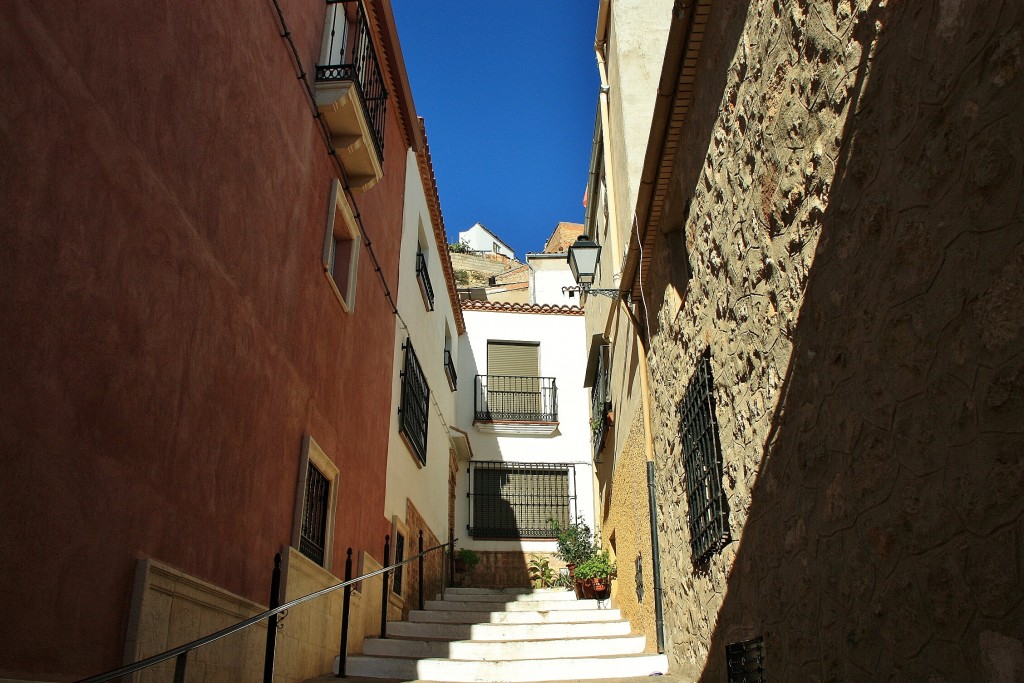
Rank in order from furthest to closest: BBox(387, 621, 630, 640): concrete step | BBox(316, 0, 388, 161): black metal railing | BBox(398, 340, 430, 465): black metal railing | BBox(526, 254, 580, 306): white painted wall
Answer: BBox(526, 254, 580, 306): white painted wall
BBox(398, 340, 430, 465): black metal railing
BBox(387, 621, 630, 640): concrete step
BBox(316, 0, 388, 161): black metal railing

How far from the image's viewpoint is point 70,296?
3.14 meters

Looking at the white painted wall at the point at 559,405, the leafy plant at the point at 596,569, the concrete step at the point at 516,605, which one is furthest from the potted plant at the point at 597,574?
the white painted wall at the point at 559,405

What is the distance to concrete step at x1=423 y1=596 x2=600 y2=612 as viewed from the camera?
29.8 feet

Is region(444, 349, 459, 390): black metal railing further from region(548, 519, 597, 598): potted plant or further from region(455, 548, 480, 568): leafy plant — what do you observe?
region(548, 519, 597, 598): potted plant

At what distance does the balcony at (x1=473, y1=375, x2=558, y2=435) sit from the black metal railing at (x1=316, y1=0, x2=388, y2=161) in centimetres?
795

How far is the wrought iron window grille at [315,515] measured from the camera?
6.14 m

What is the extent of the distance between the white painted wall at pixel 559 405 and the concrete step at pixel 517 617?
5.24m

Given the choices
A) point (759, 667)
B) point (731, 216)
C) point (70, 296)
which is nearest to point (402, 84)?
point (731, 216)

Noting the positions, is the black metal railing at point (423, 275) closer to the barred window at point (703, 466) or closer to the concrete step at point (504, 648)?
the concrete step at point (504, 648)

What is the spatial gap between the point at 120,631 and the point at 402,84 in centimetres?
748

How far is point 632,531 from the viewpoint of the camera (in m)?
8.29

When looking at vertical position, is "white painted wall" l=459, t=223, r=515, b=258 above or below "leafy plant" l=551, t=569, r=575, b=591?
above

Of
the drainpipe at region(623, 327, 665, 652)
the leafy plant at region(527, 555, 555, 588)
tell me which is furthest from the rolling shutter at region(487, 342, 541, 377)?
the drainpipe at region(623, 327, 665, 652)

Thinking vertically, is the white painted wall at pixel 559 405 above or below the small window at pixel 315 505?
above
